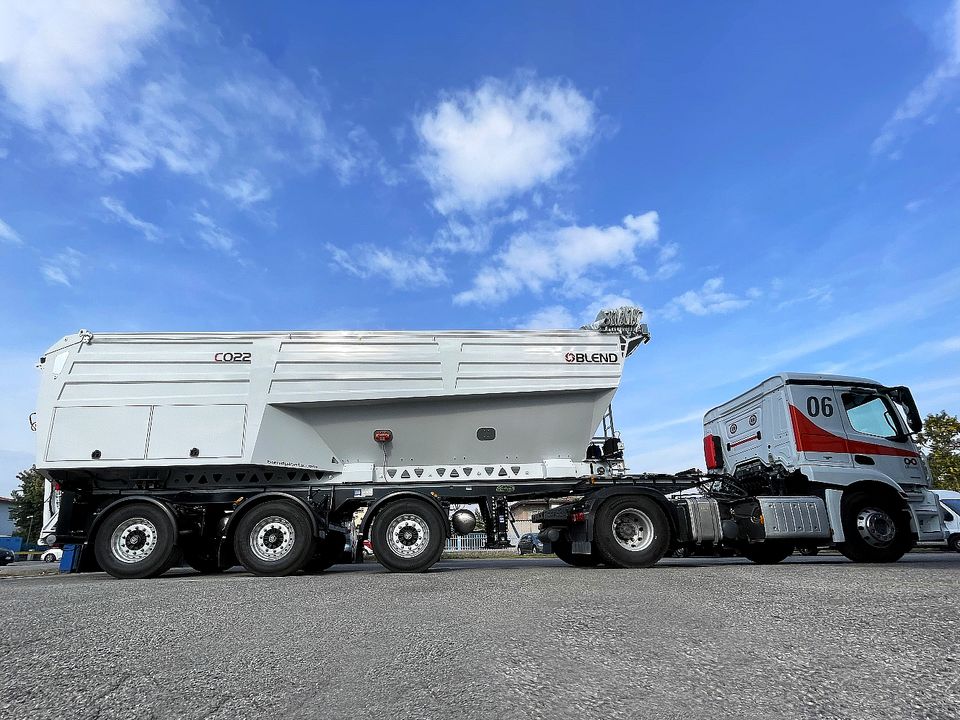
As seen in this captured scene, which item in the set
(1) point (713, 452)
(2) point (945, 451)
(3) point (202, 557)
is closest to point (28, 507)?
(3) point (202, 557)

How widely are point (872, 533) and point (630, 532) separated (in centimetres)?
392

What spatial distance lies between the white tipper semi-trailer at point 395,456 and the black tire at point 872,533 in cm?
3

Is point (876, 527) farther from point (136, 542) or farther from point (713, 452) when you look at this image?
point (136, 542)

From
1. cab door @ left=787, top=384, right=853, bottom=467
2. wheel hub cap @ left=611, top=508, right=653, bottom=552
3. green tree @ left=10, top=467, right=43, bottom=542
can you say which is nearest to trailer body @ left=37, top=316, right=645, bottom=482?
wheel hub cap @ left=611, top=508, right=653, bottom=552

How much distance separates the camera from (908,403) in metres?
9.53

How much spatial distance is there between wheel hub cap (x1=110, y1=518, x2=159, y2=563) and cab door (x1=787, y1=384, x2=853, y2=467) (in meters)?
9.80

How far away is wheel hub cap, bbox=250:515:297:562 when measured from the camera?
8.09 m

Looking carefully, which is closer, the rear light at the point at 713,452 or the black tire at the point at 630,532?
the black tire at the point at 630,532

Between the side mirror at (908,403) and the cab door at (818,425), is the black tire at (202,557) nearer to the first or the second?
the cab door at (818,425)

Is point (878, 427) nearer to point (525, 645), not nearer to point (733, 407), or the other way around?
point (733, 407)

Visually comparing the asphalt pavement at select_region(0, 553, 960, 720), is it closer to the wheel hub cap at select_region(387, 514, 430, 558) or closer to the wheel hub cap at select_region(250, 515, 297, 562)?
the wheel hub cap at select_region(250, 515, 297, 562)

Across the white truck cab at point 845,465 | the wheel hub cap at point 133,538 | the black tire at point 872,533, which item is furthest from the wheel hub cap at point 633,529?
the wheel hub cap at point 133,538

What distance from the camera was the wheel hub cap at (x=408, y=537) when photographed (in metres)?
8.24

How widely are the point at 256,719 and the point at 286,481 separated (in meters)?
6.51
